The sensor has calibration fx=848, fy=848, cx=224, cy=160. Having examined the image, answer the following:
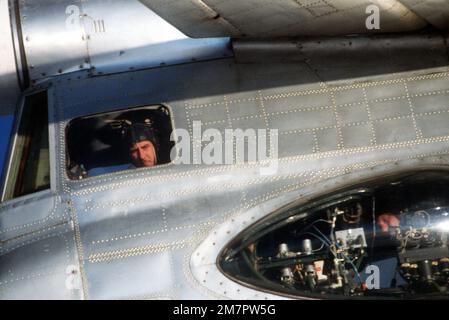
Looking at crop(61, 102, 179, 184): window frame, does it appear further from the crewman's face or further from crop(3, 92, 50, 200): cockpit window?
crop(3, 92, 50, 200): cockpit window

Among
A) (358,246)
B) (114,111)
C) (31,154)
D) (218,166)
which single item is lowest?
(358,246)

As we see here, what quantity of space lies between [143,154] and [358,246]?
2.29m

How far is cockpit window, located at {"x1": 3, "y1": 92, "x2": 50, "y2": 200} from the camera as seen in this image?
8773mm

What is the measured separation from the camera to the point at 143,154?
8461 mm

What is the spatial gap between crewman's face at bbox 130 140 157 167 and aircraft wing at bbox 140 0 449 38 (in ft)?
4.00

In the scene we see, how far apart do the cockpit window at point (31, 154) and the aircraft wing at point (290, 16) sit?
1.84m

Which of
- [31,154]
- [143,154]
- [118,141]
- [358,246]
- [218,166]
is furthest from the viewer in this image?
[31,154]

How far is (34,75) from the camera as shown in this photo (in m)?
9.22

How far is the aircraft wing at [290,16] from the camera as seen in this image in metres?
8.04

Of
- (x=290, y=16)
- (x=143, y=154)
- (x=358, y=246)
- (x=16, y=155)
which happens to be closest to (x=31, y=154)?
(x=16, y=155)

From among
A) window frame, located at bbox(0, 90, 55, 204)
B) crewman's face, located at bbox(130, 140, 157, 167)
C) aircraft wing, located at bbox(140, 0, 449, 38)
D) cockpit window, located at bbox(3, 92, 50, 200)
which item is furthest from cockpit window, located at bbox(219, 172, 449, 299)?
cockpit window, located at bbox(3, 92, 50, 200)

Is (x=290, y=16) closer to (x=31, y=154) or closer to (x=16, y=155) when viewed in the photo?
(x=31, y=154)
